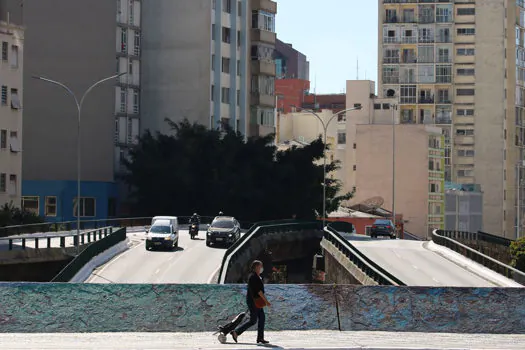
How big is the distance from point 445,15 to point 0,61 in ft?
332

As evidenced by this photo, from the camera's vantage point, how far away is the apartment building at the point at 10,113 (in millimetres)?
87312

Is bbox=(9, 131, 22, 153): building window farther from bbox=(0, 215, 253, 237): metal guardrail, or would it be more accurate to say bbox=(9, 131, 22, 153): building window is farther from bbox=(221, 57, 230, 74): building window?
bbox=(221, 57, 230, 74): building window

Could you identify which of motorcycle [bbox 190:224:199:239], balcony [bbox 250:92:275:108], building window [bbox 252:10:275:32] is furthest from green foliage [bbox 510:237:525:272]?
building window [bbox 252:10:275:32]

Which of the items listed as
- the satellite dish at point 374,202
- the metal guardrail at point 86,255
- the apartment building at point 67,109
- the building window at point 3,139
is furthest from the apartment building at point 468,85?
the metal guardrail at point 86,255

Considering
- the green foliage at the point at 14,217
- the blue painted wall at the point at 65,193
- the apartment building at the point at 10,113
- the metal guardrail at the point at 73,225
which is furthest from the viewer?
the blue painted wall at the point at 65,193

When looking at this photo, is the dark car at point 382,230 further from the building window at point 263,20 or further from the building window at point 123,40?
the building window at point 263,20

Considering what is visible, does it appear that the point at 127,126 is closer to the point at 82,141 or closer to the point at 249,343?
the point at 82,141

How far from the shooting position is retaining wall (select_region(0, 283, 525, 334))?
1126 inches

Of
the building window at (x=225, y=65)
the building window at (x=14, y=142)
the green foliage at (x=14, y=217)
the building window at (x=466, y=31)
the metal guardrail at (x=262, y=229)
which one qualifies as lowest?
the metal guardrail at (x=262, y=229)

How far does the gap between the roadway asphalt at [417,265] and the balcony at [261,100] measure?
35.8 metres

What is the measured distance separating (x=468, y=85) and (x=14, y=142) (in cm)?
10242

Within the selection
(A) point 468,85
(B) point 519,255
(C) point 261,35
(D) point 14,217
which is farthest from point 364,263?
(A) point 468,85

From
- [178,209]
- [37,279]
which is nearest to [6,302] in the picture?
[37,279]

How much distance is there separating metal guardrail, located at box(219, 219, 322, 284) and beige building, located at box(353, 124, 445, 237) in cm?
5337
